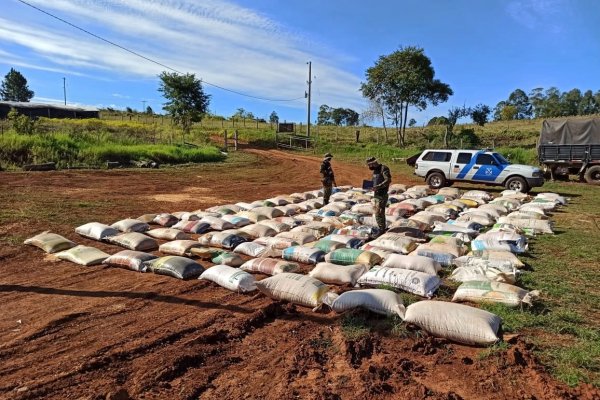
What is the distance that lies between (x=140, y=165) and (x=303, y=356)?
16.6 meters

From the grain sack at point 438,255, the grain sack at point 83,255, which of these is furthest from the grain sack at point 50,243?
the grain sack at point 438,255

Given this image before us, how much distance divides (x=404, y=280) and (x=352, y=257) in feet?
3.69

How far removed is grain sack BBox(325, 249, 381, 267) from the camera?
5.87 metres

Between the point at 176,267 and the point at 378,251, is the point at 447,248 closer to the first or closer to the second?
the point at 378,251

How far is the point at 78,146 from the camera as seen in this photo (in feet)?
59.7

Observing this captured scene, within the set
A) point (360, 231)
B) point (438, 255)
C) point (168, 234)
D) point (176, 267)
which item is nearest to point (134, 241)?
point (168, 234)

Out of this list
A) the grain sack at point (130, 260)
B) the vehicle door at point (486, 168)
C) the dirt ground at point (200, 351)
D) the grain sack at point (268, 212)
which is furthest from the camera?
the vehicle door at point (486, 168)

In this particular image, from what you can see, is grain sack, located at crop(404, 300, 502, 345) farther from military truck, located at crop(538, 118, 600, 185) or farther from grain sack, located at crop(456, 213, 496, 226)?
military truck, located at crop(538, 118, 600, 185)

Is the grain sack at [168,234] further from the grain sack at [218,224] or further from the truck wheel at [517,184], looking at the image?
the truck wheel at [517,184]

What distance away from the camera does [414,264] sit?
543 cm

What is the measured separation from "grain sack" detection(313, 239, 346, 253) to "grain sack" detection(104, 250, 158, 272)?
97.0 inches

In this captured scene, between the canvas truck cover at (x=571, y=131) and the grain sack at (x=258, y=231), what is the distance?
14.3 m

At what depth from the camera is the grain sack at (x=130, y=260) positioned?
572cm

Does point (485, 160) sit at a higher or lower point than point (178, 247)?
higher
